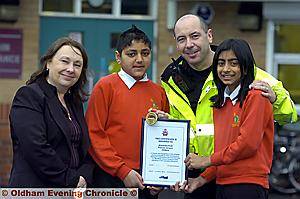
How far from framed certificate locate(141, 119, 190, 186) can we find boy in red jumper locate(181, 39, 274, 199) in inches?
5.4

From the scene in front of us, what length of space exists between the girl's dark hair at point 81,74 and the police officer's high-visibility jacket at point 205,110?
64 cm

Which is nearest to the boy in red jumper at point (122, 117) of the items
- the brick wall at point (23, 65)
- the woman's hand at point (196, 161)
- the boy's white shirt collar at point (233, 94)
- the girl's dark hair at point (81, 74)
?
the girl's dark hair at point (81, 74)

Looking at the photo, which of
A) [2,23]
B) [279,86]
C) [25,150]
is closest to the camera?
[25,150]

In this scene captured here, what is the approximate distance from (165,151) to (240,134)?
1.93 feet

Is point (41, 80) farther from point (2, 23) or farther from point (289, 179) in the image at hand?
point (289, 179)

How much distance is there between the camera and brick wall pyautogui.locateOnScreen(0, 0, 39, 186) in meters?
10.2

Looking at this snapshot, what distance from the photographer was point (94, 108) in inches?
196

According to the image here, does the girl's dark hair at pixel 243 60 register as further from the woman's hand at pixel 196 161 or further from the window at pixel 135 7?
Answer: the window at pixel 135 7

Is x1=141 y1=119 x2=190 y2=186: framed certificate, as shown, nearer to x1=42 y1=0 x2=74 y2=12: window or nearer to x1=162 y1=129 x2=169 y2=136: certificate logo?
x1=162 y1=129 x2=169 y2=136: certificate logo

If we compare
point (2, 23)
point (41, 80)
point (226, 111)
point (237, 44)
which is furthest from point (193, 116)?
point (2, 23)

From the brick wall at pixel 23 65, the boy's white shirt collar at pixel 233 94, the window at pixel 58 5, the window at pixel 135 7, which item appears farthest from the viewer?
the window at pixel 135 7

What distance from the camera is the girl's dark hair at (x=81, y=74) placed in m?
4.79

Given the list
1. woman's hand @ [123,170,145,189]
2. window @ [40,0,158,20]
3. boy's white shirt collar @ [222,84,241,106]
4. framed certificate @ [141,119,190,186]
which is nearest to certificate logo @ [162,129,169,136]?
framed certificate @ [141,119,190,186]

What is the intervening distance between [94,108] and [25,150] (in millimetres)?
665
